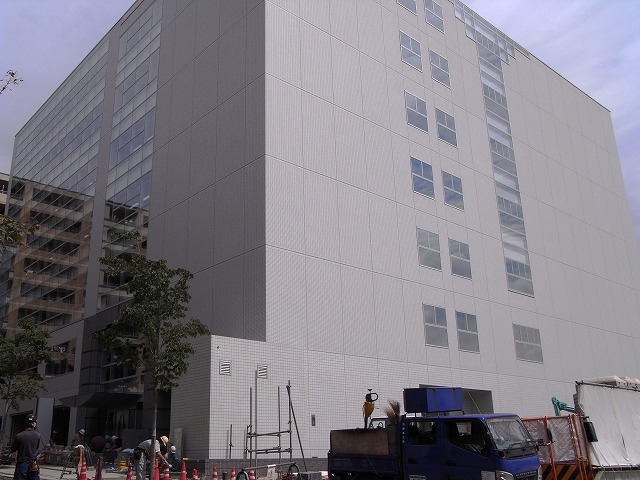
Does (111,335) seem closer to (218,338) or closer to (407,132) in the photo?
→ (218,338)

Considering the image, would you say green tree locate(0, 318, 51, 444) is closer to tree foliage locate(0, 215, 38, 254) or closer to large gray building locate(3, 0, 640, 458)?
large gray building locate(3, 0, 640, 458)

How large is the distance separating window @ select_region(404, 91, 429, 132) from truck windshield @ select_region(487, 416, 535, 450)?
957 inches

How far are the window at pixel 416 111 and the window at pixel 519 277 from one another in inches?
389

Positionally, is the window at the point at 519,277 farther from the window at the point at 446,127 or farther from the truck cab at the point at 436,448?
the truck cab at the point at 436,448

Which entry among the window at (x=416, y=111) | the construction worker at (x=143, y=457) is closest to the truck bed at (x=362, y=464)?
the construction worker at (x=143, y=457)

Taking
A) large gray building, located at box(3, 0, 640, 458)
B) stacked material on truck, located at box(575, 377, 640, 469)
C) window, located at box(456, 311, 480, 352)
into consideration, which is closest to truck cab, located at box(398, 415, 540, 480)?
stacked material on truck, located at box(575, 377, 640, 469)

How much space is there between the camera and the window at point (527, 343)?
36716 mm

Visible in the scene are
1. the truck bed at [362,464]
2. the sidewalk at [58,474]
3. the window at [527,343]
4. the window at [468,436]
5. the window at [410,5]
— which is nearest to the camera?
the window at [468,436]

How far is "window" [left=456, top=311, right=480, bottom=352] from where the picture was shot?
33406mm

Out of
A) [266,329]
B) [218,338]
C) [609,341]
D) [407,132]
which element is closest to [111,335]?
[218,338]

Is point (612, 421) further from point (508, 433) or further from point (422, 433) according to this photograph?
point (422, 433)

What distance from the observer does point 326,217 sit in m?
29.1

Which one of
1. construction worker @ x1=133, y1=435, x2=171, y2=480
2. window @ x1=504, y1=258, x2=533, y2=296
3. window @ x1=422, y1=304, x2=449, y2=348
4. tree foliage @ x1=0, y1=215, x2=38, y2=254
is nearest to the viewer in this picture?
tree foliage @ x1=0, y1=215, x2=38, y2=254

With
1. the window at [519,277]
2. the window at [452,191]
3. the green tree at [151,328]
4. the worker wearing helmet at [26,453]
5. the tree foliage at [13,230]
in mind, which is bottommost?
the worker wearing helmet at [26,453]
